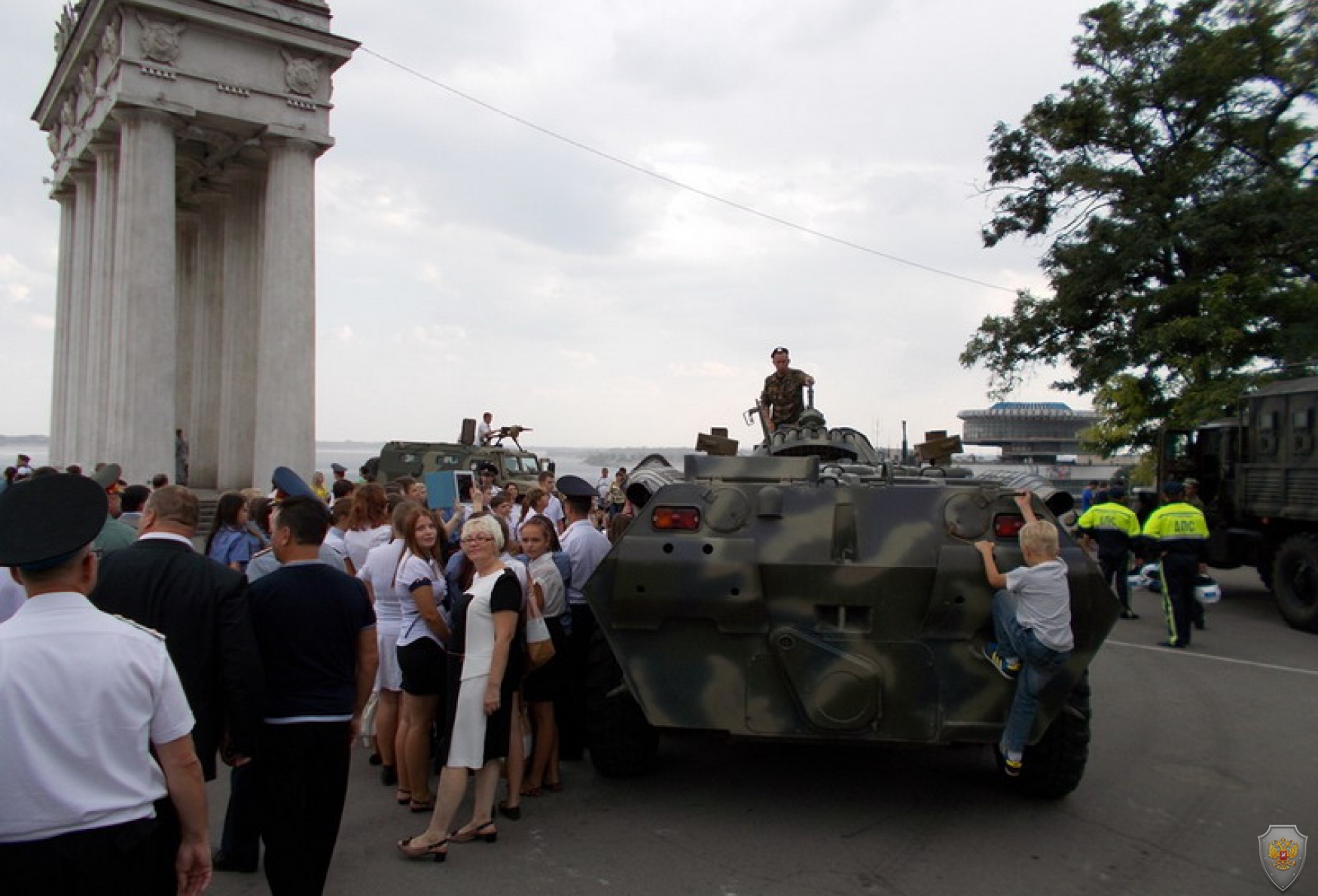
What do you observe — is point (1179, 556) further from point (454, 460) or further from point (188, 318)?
point (188, 318)

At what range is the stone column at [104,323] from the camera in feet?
68.8

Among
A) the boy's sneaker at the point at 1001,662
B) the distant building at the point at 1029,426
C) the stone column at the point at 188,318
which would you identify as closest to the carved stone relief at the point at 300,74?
the stone column at the point at 188,318

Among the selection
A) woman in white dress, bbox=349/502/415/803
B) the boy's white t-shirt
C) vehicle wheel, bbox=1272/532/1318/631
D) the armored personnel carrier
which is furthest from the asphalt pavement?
vehicle wheel, bbox=1272/532/1318/631

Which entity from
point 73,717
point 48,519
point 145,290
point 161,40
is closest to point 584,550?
point 48,519

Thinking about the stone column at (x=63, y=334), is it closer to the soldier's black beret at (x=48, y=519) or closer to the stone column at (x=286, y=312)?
the stone column at (x=286, y=312)

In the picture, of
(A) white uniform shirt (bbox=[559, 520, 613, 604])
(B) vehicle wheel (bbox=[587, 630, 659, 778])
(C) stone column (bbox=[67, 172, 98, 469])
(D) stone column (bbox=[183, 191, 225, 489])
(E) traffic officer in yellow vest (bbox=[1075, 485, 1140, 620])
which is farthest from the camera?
(D) stone column (bbox=[183, 191, 225, 489])

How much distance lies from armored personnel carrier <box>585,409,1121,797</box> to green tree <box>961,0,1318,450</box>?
16211mm

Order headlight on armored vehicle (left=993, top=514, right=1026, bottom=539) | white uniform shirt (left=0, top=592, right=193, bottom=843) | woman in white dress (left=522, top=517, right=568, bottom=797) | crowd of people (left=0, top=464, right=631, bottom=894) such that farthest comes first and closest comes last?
woman in white dress (left=522, top=517, right=568, bottom=797) < headlight on armored vehicle (left=993, top=514, right=1026, bottom=539) < crowd of people (left=0, top=464, right=631, bottom=894) < white uniform shirt (left=0, top=592, right=193, bottom=843)

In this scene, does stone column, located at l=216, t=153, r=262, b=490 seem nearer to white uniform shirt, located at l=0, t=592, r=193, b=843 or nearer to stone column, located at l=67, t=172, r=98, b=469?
stone column, located at l=67, t=172, r=98, b=469

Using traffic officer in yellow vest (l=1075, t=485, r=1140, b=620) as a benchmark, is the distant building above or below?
above

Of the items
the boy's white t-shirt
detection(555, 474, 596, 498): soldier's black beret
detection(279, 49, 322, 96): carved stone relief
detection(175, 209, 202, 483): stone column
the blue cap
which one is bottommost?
the boy's white t-shirt

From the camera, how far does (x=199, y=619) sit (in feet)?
12.1

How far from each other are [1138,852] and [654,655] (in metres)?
2.51

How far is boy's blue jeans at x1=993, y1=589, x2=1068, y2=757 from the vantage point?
16.4 feet
